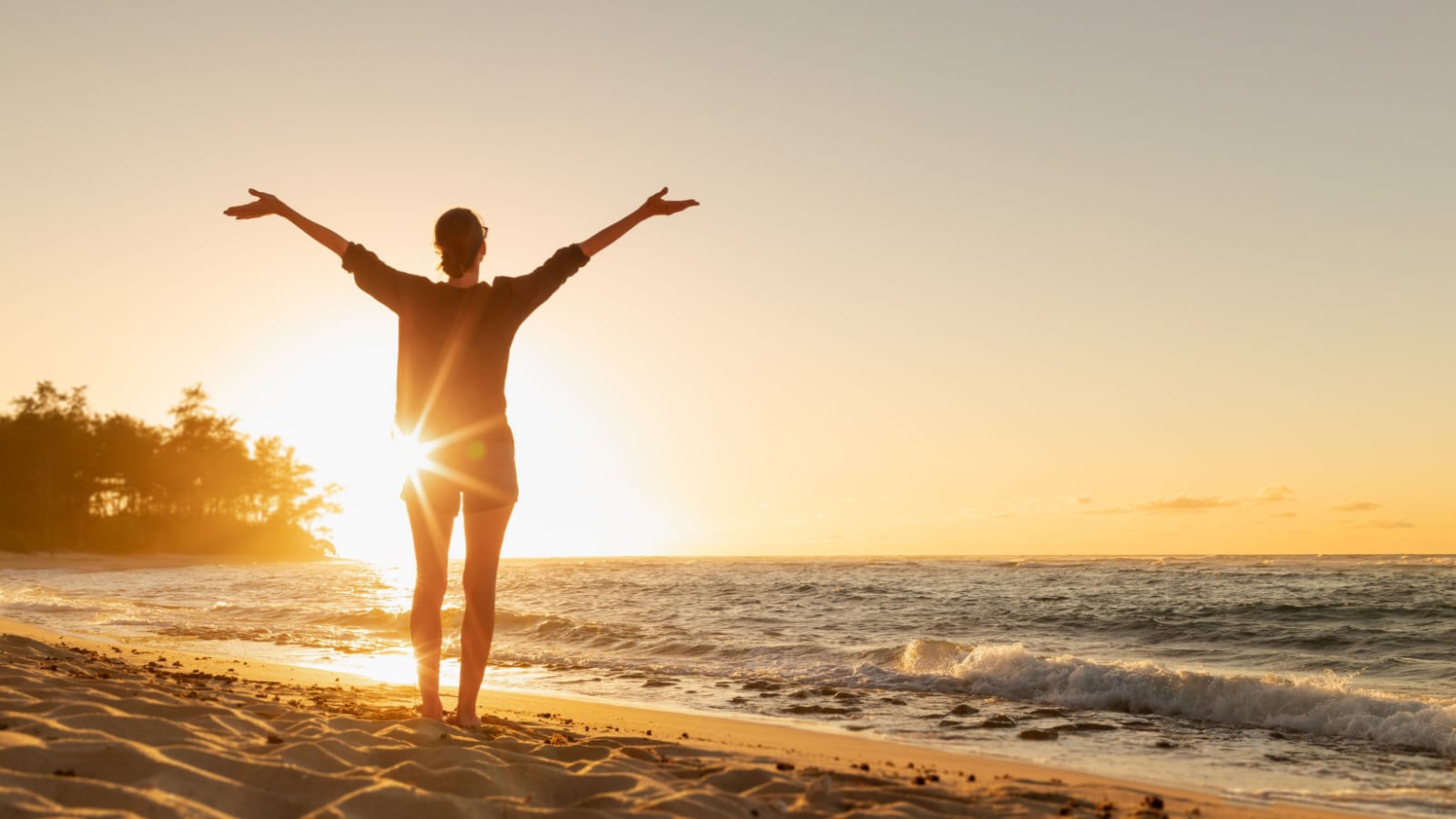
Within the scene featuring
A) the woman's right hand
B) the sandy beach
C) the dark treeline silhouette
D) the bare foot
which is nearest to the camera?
the sandy beach

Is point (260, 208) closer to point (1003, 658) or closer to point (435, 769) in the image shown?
point (435, 769)

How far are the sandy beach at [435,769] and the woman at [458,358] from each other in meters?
0.90

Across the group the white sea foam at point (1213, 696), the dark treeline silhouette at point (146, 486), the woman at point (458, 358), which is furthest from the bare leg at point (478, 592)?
the dark treeline silhouette at point (146, 486)

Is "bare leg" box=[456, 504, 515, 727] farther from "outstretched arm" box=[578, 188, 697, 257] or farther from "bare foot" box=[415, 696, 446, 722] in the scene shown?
"outstretched arm" box=[578, 188, 697, 257]

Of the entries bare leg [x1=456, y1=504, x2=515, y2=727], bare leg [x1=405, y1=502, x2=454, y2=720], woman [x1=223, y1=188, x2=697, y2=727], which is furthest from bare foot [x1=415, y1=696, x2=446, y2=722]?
woman [x1=223, y1=188, x2=697, y2=727]

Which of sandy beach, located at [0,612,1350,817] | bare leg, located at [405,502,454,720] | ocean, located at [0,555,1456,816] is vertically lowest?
ocean, located at [0,555,1456,816]

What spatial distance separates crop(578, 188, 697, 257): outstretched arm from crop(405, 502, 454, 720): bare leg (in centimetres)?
135

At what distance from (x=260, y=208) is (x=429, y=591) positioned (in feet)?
5.97

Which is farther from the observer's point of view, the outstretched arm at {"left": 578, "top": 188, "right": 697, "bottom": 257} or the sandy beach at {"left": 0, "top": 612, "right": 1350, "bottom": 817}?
the outstretched arm at {"left": 578, "top": 188, "right": 697, "bottom": 257}

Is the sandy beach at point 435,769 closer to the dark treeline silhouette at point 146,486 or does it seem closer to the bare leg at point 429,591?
the bare leg at point 429,591

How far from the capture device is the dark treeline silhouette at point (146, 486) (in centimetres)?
5100

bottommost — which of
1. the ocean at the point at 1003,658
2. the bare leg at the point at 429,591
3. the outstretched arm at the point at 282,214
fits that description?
the ocean at the point at 1003,658

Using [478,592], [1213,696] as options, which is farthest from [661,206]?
[1213,696]

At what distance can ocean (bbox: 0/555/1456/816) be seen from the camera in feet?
19.0
